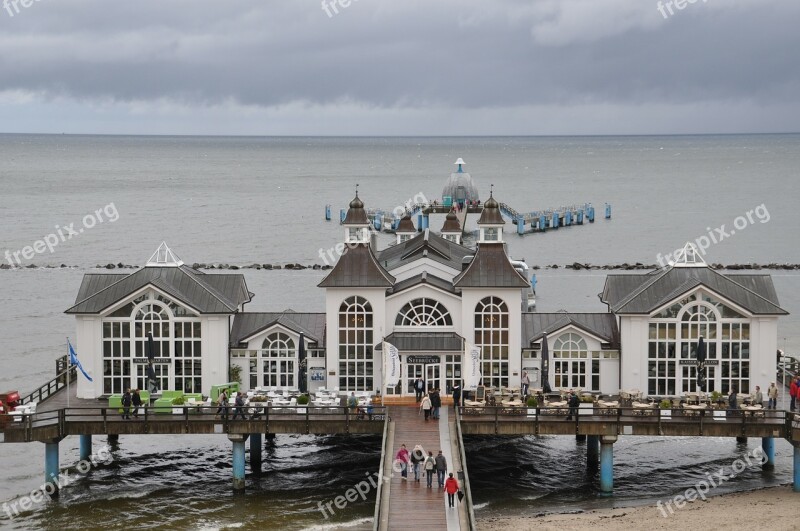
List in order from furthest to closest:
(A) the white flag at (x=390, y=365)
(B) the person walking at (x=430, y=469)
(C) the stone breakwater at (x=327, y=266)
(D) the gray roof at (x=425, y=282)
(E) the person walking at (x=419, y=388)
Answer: (C) the stone breakwater at (x=327, y=266) < (D) the gray roof at (x=425, y=282) < (E) the person walking at (x=419, y=388) < (A) the white flag at (x=390, y=365) < (B) the person walking at (x=430, y=469)

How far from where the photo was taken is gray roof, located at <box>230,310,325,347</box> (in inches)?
1865

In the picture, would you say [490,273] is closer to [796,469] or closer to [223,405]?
[223,405]

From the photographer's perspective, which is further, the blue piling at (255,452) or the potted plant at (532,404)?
the blue piling at (255,452)

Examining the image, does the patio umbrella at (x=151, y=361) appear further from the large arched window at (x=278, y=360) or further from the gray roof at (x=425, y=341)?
the gray roof at (x=425, y=341)

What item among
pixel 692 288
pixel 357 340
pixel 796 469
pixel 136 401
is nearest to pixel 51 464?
pixel 136 401

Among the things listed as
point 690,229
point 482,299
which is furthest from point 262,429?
point 690,229

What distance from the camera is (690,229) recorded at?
142 metres

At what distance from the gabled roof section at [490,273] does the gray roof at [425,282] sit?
0.41 m

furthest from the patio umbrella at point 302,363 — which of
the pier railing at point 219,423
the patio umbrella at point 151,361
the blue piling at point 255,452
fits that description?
the patio umbrella at point 151,361

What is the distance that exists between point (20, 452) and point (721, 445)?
92.4ft

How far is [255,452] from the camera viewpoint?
46250 mm

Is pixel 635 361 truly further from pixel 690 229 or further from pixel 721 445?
pixel 690 229

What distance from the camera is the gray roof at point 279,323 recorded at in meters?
47.4

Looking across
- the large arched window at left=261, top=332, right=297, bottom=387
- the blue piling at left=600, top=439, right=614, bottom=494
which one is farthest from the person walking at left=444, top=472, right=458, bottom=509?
the large arched window at left=261, top=332, right=297, bottom=387
